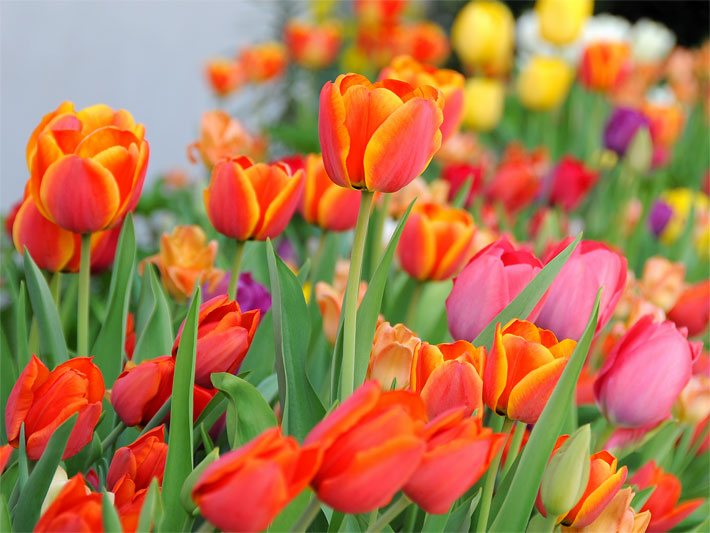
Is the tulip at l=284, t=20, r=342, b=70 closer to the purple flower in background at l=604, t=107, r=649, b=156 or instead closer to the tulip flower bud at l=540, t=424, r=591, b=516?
the purple flower in background at l=604, t=107, r=649, b=156

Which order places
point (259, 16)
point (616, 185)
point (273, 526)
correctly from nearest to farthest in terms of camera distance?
1. point (273, 526)
2. point (616, 185)
3. point (259, 16)

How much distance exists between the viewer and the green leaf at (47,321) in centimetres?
60

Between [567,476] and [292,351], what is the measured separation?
163 mm

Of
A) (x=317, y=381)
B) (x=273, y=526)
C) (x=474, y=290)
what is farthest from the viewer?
(x=317, y=381)

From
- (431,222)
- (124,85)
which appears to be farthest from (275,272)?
(124,85)

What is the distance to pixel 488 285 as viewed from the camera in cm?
Answer: 55

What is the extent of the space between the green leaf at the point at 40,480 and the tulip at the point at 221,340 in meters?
0.08

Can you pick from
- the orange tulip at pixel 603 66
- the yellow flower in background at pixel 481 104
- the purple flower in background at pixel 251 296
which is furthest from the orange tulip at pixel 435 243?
the orange tulip at pixel 603 66

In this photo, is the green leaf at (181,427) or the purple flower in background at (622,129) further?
the purple flower in background at (622,129)

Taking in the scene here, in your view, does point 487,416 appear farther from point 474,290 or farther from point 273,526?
point 273,526

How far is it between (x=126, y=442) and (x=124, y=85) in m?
3.19

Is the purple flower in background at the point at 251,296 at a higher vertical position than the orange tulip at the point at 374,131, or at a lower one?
lower

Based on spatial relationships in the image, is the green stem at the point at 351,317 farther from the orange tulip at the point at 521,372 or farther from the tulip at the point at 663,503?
the tulip at the point at 663,503

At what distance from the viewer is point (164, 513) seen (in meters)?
0.44
